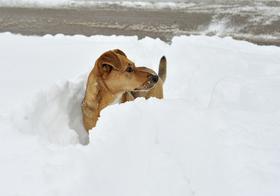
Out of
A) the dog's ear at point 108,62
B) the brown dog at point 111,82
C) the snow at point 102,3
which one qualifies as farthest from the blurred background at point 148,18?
the dog's ear at point 108,62

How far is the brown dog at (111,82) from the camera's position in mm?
5219

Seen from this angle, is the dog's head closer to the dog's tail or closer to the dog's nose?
the dog's nose

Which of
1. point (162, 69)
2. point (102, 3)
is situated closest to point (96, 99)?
point (162, 69)

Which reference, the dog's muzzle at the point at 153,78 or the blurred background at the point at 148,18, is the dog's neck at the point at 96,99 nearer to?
the dog's muzzle at the point at 153,78

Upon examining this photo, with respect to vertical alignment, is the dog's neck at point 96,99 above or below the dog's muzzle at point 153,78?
below

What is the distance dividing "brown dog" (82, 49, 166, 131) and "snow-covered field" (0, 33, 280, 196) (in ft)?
0.96

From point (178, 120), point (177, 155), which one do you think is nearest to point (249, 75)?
point (178, 120)

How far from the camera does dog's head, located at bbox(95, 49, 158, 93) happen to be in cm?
519

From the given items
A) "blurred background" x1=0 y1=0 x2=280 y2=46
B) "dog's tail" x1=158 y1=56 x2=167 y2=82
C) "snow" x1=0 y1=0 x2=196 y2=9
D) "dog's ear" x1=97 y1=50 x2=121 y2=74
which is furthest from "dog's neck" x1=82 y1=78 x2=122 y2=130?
"snow" x1=0 y1=0 x2=196 y2=9

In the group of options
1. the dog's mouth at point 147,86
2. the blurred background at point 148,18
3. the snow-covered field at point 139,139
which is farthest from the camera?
the blurred background at point 148,18

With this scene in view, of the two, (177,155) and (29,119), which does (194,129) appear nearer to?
(177,155)

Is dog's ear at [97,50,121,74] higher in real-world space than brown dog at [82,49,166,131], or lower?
higher

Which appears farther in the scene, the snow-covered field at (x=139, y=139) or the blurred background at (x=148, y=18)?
the blurred background at (x=148, y=18)

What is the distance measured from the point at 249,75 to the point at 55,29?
531 centimetres
